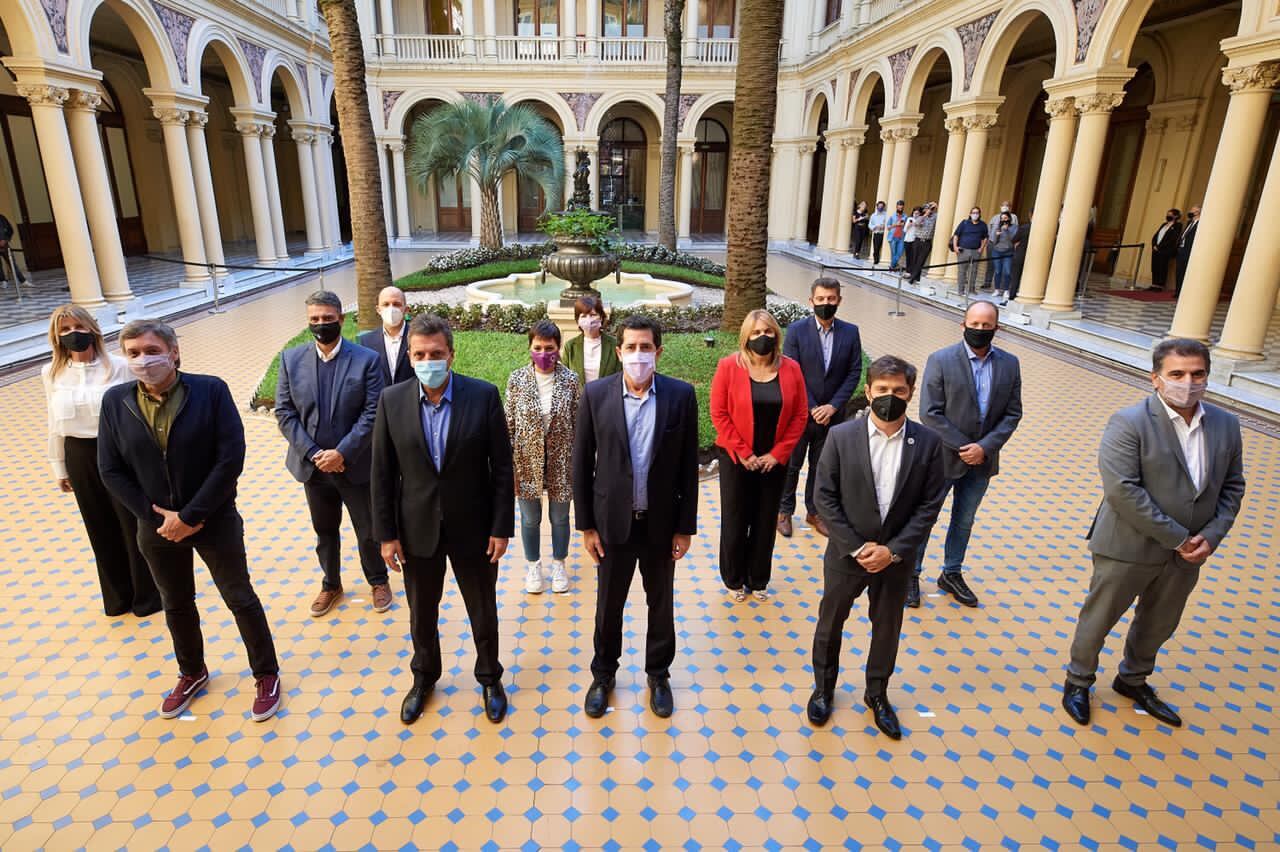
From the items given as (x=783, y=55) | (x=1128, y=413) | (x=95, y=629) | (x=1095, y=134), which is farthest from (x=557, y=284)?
(x=783, y=55)

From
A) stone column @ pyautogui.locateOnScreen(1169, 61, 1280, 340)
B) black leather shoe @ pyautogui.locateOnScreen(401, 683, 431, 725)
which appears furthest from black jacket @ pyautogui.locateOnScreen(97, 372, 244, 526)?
stone column @ pyautogui.locateOnScreen(1169, 61, 1280, 340)

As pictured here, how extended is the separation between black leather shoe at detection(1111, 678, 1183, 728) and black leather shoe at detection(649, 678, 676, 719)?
92.4 inches

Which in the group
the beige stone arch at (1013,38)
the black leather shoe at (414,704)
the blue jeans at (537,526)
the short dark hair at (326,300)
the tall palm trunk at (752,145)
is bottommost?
the black leather shoe at (414,704)

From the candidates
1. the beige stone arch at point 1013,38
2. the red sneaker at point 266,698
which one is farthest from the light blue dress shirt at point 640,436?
the beige stone arch at point 1013,38

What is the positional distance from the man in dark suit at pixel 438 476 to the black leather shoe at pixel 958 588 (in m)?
3.01

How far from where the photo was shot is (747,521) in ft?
A: 15.0

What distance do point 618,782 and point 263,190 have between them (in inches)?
761

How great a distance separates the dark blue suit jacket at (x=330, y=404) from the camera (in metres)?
4.05

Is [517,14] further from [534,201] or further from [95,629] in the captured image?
[95,629]

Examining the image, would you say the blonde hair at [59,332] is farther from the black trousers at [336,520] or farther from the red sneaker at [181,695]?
the red sneaker at [181,695]

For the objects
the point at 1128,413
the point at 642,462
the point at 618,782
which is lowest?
the point at 618,782

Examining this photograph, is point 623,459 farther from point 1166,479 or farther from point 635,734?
point 1166,479

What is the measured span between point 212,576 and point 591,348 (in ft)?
8.40

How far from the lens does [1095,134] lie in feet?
37.5
